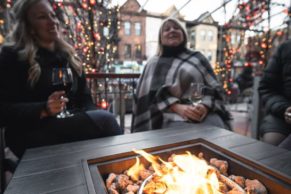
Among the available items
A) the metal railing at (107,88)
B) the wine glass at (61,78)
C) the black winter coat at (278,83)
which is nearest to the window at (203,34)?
the metal railing at (107,88)

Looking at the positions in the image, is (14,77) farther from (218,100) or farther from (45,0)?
(218,100)

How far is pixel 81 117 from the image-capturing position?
1261mm

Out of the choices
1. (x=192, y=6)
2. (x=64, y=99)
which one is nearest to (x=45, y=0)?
(x=64, y=99)

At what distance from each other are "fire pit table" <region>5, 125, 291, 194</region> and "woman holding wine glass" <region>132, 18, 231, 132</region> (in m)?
0.68

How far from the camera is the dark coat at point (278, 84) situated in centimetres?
156

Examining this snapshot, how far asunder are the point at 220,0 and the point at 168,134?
4.05 metres

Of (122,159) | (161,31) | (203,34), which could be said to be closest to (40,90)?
(122,159)

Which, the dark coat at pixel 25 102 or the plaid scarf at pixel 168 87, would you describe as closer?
the dark coat at pixel 25 102

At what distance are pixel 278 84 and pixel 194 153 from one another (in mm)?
1278

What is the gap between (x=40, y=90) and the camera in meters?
1.36

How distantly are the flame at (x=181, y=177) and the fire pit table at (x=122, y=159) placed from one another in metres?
0.07

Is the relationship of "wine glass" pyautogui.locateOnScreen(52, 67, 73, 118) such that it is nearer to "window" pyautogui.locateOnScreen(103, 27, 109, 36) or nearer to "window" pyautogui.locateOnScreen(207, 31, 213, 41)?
"window" pyautogui.locateOnScreen(103, 27, 109, 36)

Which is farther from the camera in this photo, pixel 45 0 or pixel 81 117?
pixel 45 0

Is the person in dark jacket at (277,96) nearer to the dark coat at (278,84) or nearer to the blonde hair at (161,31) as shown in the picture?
the dark coat at (278,84)
